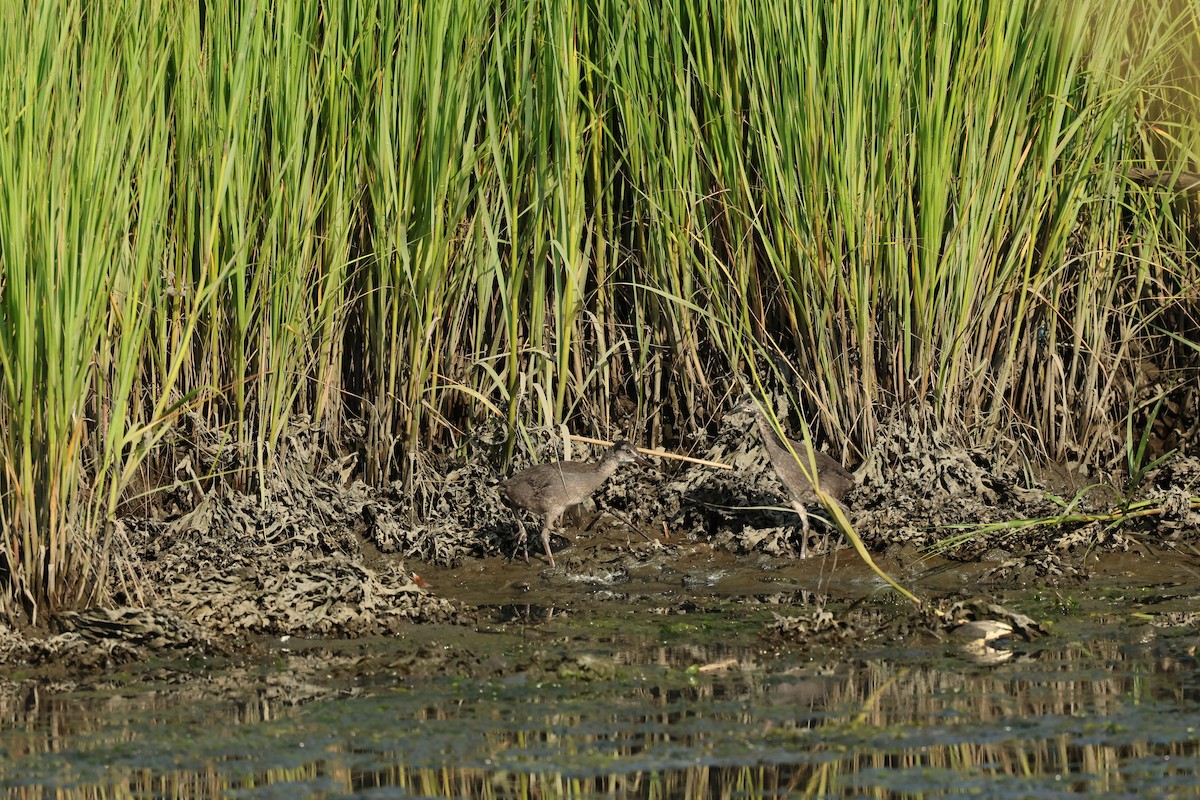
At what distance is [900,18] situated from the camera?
674 cm

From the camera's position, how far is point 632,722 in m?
4.68

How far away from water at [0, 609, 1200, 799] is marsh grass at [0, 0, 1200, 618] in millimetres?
1408

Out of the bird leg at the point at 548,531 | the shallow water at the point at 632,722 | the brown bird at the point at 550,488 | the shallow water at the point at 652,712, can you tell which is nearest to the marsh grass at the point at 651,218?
the brown bird at the point at 550,488

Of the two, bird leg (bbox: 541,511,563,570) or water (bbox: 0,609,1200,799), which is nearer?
water (bbox: 0,609,1200,799)

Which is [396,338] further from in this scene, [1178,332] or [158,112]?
[1178,332]

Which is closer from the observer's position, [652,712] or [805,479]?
[652,712]

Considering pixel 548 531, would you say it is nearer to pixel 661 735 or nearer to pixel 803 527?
pixel 803 527

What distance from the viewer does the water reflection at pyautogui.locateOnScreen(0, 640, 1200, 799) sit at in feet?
13.7

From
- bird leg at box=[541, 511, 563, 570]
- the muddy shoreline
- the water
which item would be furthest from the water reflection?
bird leg at box=[541, 511, 563, 570]

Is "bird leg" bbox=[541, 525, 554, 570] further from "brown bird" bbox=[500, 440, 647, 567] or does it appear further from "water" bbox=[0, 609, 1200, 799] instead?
"water" bbox=[0, 609, 1200, 799]

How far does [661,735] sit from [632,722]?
15 centimetres

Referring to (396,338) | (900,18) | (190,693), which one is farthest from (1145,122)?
(190,693)

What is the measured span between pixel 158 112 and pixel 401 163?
42.3 inches

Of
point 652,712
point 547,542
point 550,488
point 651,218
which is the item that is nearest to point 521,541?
point 547,542
